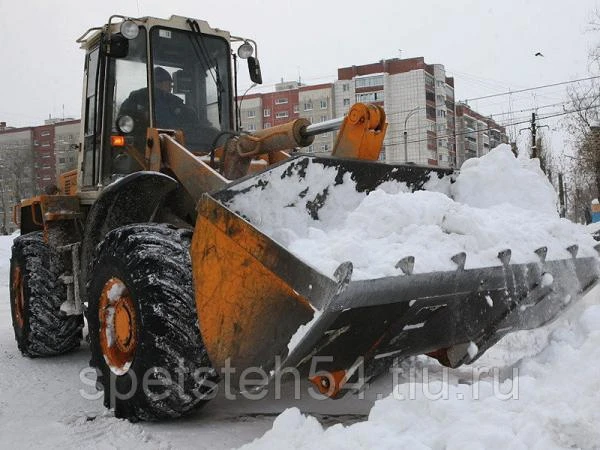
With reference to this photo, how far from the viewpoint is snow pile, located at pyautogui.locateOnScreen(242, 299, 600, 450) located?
248 cm

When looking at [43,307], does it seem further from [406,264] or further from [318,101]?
[318,101]

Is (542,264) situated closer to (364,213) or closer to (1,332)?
(364,213)

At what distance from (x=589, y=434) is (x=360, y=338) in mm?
1046

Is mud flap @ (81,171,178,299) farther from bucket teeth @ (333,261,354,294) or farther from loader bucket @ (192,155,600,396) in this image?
bucket teeth @ (333,261,354,294)

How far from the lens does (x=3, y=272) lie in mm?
16547

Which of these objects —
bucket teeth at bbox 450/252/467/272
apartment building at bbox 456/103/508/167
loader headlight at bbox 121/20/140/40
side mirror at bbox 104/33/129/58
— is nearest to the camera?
bucket teeth at bbox 450/252/467/272

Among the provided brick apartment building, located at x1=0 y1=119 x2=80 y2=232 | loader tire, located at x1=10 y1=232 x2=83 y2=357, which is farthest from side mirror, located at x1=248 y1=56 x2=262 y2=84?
brick apartment building, located at x1=0 y1=119 x2=80 y2=232

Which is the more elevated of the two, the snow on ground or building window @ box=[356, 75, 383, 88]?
building window @ box=[356, 75, 383, 88]

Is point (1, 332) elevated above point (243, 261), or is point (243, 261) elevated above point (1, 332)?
point (243, 261)

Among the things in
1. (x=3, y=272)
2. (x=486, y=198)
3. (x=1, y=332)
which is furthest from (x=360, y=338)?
(x=3, y=272)

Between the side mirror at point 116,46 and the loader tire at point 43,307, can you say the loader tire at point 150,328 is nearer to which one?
the side mirror at point 116,46

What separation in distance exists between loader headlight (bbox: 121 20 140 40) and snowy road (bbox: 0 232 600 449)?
268 cm

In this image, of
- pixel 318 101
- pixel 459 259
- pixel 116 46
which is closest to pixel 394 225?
pixel 459 259

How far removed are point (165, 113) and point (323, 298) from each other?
3.00m
